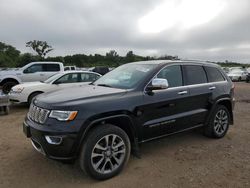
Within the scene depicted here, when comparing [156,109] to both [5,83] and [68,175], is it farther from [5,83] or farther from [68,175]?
[5,83]

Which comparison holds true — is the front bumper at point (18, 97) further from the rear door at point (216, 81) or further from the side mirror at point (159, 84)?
the rear door at point (216, 81)

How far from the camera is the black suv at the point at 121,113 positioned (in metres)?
3.21

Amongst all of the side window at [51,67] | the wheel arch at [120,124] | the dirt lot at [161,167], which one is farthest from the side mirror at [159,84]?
the side window at [51,67]

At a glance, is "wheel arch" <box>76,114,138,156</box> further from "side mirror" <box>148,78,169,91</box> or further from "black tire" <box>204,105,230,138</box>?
"black tire" <box>204,105,230,138</box>

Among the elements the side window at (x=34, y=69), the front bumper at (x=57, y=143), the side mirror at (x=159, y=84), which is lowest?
the front bumper at (x=57, y=143)

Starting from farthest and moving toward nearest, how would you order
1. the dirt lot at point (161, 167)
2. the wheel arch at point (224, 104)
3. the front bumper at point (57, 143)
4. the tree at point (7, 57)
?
the tree at point (7, 57), the wheel arch at point (224, 104), the dirt lot at point (161, 167), the front bumper at point (57, 143)

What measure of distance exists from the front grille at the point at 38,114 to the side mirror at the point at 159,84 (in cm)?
164

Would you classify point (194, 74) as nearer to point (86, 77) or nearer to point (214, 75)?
Result: point (214, 75)

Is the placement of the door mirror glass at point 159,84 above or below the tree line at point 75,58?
below

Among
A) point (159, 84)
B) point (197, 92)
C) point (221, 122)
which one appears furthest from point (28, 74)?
point (159, 84)

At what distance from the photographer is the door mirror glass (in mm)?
3753

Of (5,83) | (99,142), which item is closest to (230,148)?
(99,142)

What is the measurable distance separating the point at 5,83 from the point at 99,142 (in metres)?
10.0

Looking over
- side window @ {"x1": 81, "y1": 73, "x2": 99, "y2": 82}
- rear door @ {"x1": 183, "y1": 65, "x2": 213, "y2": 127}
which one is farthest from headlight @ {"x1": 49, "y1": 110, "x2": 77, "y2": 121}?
side window @ {"x1": 81, "y1": 73, "x2": 99, "y2": 82}
